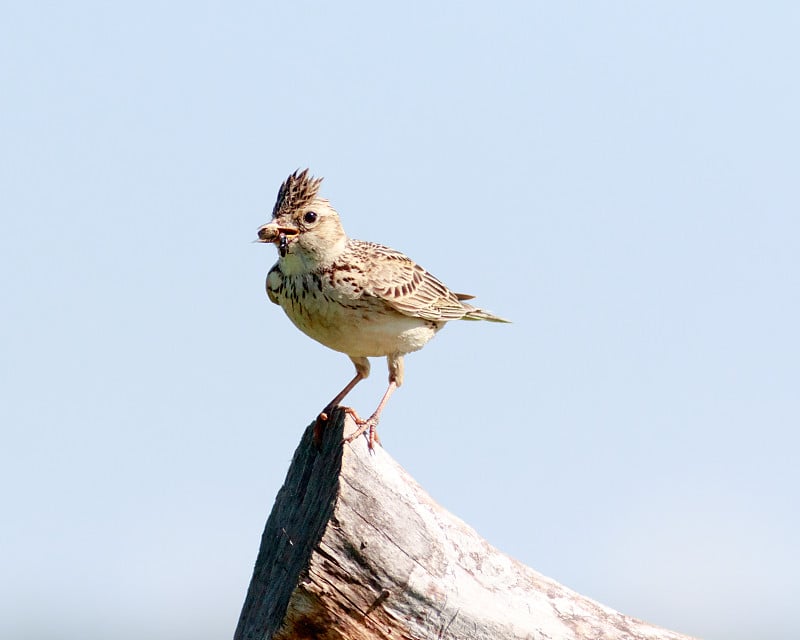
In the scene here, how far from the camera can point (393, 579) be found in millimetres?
5656

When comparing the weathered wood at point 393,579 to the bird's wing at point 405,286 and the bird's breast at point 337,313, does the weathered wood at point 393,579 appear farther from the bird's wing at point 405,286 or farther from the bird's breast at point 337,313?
the bird's wing at point 405,286

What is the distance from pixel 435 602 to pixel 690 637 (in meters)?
1.52

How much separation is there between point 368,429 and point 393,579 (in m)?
1.19


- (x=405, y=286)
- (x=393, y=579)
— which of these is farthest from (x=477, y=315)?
(x=393, y=579)

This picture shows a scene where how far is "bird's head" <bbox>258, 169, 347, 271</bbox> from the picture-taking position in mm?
8250

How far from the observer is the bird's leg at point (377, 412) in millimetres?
6480

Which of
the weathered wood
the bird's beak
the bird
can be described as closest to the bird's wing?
the bird

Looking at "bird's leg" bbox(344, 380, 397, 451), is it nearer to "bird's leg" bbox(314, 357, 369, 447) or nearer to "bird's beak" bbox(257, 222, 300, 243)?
"bird's leg" bbox(314, 357, 369, 447)

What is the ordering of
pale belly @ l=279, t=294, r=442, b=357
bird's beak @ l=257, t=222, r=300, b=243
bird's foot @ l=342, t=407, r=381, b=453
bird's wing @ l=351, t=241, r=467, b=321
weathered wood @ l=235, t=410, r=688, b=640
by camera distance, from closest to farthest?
weathered wood @ l=235, t=410, r=688, b=640 < bird's foot @ l=342, t=407, r=381, b=453 < pale belly @ l=279, t=294, r=442, b=357 < bird's beak @ l=257, t=222, r=300, b=243 < bird's wing @ l=351, t=241, r=467, b=321

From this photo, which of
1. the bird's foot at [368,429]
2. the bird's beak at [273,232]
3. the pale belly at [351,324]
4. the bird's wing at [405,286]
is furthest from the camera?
the bird's wing at [405,286]

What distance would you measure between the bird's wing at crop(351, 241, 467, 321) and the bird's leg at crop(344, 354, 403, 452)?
402 millimetres

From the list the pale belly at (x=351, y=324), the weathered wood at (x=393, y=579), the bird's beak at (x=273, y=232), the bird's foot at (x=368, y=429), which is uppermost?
the bird's beak at (x=273, y=232)

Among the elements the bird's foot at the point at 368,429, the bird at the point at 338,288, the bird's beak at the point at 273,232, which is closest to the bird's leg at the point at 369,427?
the bird's foot at the point at 368,429

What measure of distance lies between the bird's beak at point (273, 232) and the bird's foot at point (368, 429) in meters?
1.75
